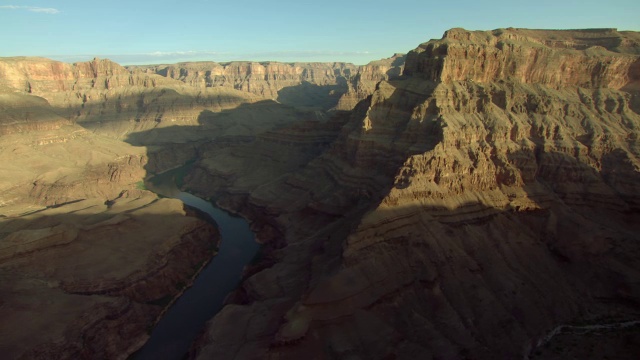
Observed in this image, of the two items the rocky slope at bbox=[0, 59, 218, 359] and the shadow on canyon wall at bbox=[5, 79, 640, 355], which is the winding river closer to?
the rocky slope at bbox=[0, 59, 218, 359]

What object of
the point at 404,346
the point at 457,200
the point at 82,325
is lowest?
the point at 82,325

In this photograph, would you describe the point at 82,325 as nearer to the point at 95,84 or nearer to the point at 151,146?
the point at 151,146

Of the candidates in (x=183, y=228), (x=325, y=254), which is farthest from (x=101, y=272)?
(x=325, y=254)

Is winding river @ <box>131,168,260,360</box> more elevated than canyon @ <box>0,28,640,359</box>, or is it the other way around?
canyon @ <box>0,28,640,359</box>

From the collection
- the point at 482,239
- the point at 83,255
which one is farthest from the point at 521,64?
the point at 83,255

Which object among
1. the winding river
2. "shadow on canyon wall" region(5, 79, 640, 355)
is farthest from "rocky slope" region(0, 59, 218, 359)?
"shadow on canyon wall" region(5, 79, 640, 355)
